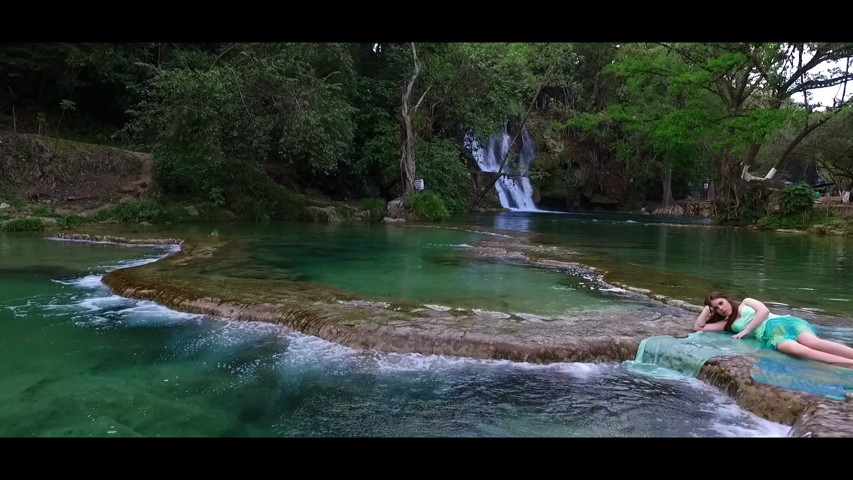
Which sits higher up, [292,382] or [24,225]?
[24,225]

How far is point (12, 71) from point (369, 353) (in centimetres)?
2243

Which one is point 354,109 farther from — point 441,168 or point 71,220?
point 71,220

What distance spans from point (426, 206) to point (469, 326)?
53.3ft

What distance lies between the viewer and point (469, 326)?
610cm

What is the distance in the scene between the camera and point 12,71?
2061 cm

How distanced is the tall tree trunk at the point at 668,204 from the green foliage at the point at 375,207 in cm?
2167

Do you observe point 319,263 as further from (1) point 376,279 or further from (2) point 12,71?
(2) point 12,71

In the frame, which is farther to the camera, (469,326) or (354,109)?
(354,109)

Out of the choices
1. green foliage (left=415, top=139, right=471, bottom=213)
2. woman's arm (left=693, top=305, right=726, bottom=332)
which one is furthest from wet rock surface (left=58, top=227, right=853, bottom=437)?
green foliage (left=415, top=139, right=471, bottom=213)

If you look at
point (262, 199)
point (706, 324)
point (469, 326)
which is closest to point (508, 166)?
point (262, 199)

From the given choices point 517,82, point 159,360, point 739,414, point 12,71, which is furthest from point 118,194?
point 739,414

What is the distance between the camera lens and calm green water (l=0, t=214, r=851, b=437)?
4.12 m

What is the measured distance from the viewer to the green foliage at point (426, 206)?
871 inches

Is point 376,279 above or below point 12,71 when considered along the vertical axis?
below
